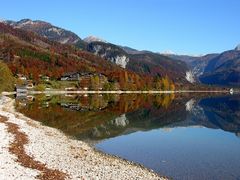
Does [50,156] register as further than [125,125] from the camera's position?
No

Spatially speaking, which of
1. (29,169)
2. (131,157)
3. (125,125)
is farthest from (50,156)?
(125,125)

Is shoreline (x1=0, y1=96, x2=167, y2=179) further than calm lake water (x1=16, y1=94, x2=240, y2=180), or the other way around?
calm lake water (x1=16, y1=94, x2=240, y2=180)

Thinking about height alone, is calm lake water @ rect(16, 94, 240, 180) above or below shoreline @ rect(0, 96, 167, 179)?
below

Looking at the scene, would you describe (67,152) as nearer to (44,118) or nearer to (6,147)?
(6,147)

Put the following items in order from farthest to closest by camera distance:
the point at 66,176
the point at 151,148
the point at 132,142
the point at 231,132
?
the point at 231,132, the point at 132,142, the point at 151,148, the point at 66,176

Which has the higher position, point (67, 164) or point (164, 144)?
point (67, 164)

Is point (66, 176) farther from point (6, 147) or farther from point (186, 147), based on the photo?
point (186, 147)

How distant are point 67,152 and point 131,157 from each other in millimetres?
10503

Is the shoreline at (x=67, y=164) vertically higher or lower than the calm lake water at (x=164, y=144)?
higher

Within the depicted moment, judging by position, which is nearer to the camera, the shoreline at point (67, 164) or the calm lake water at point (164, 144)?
the shoreline at point (67, 164)

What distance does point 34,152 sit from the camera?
4291cm

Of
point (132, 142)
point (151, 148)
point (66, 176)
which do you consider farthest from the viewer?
point (132, 142)

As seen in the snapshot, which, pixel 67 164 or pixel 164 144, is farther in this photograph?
pixel 164 144

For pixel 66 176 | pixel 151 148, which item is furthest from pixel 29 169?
pixel 151 148
